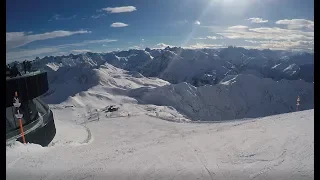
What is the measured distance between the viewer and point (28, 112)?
70.6ft

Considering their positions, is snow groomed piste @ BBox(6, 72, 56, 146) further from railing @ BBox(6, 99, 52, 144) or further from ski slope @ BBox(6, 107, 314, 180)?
ski slope @ BBox(6, 107, 314, 180)

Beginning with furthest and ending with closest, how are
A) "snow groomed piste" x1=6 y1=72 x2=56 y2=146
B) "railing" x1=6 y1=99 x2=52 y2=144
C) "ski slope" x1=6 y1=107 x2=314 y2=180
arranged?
1. "snow groomed piste" x1=6 y1=72 x2=56 y2=146
2. "railing" x1=6 y1=99 x2=52 y2=144
3. "ski slope" x1=6 y1=107 x2=314 y2=180

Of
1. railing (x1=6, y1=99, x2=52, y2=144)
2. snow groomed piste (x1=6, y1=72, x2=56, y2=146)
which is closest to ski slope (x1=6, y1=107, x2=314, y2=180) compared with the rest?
railing (x1=6, y1=99, x2=52, y2=144)

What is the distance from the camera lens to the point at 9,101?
58.4ft

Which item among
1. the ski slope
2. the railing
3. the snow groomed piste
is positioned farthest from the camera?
the snow groomed piste

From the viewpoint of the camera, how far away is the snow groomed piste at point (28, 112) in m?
18.0

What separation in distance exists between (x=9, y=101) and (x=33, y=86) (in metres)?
3.98

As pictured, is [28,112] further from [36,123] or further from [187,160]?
[187,160]

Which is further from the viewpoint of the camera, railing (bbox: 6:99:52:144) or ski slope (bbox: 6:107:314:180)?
railing (bbox: 6:99:52:144)

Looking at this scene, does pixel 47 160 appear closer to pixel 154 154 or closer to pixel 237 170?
pixel 154 154

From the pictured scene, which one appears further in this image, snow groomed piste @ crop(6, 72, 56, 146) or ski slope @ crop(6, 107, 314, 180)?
snow groomed piste @ crop(6, 72, 56, 146)

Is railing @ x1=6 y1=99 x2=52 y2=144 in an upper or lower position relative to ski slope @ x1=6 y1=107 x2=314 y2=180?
lower

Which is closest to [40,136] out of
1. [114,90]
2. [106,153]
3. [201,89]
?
[106,153]

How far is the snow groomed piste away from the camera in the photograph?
18.0m
